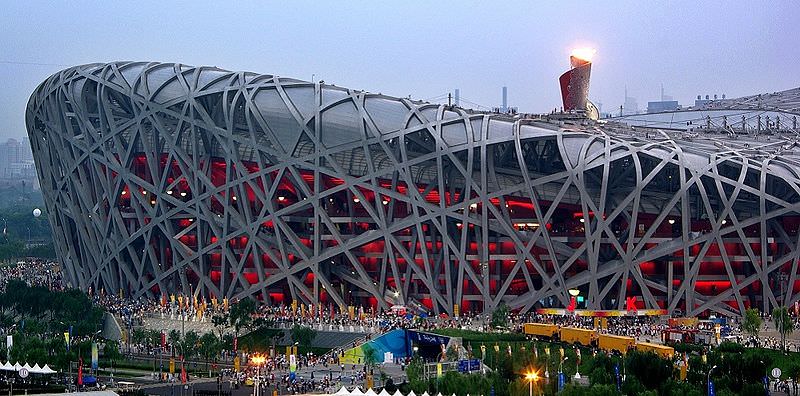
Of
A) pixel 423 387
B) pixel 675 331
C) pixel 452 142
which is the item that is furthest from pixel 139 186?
pixel 423 387

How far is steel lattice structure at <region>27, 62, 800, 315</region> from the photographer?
356ft

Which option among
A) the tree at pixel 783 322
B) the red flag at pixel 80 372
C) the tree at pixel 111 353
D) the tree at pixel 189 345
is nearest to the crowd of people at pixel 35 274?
the tree at pixel 189 345

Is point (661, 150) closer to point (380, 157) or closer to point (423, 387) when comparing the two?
point (380, 157)

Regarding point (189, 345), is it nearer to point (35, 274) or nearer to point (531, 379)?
point (531, 379)

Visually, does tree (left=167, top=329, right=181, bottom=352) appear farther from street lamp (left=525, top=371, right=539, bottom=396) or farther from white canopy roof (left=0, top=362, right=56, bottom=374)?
street lamp (left=525, top=371, right=539, bottom=396)

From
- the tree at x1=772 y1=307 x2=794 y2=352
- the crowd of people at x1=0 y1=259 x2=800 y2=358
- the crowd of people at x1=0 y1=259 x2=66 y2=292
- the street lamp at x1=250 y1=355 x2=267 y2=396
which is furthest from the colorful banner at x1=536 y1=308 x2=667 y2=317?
the crowd of people at x1=0 y1=259 x2=66 y2=292

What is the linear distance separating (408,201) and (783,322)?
111ft

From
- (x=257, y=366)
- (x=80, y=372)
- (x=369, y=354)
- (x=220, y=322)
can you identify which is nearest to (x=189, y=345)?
(x=220, y=322)

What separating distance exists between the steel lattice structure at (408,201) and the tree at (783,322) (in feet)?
34.5

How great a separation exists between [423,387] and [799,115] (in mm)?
82175

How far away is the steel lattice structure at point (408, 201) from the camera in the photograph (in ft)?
356

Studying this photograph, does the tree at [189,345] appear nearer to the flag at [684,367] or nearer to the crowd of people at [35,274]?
the flag at [684,367]

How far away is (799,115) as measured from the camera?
455ft

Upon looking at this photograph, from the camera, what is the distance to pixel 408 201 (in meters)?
113
